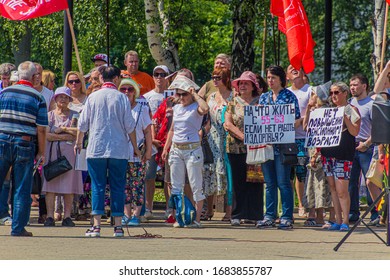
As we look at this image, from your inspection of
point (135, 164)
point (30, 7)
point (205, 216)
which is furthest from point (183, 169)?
point (30, 7)

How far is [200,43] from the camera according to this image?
29.6 m

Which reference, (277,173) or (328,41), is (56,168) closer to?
(277,173)

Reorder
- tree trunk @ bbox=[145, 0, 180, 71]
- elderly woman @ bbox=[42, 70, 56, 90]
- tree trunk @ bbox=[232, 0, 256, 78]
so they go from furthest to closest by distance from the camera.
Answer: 1. tree trunk @ bbox=[145, 0, 180, 71]
2. tree trunk @ bbox=[232, 0, 256, 78]
3. elderly woman @ bbox=[42, 70, 56, 90]

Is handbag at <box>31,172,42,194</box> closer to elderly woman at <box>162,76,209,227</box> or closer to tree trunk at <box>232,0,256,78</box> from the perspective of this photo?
elderly woman at <box>162,76,209,227</box>

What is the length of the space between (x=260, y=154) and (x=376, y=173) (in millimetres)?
1566

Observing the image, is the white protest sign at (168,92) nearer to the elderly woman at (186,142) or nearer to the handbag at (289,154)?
the elderly woman at (186,142)

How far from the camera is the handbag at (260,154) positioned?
55.4 ft

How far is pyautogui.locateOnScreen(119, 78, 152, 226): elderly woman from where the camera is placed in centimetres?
1692

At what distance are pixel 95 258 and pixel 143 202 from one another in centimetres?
503

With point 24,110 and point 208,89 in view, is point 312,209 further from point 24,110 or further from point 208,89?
point 24,110

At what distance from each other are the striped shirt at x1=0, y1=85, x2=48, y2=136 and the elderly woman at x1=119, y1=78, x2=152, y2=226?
78.3 inches

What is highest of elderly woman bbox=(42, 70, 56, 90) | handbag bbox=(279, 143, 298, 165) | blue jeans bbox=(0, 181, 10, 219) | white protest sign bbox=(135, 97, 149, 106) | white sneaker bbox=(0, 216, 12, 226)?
elderly woman bbox=(42, 70, 56, 90)

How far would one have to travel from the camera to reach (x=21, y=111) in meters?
15.0

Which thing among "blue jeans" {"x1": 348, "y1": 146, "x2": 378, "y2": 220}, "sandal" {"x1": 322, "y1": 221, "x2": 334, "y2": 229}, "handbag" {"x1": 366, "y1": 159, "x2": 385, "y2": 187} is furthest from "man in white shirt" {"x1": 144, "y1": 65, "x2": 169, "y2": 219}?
"handbag" {"x1": 366, "y1": 159, "x2": 385, "y2": 187}
